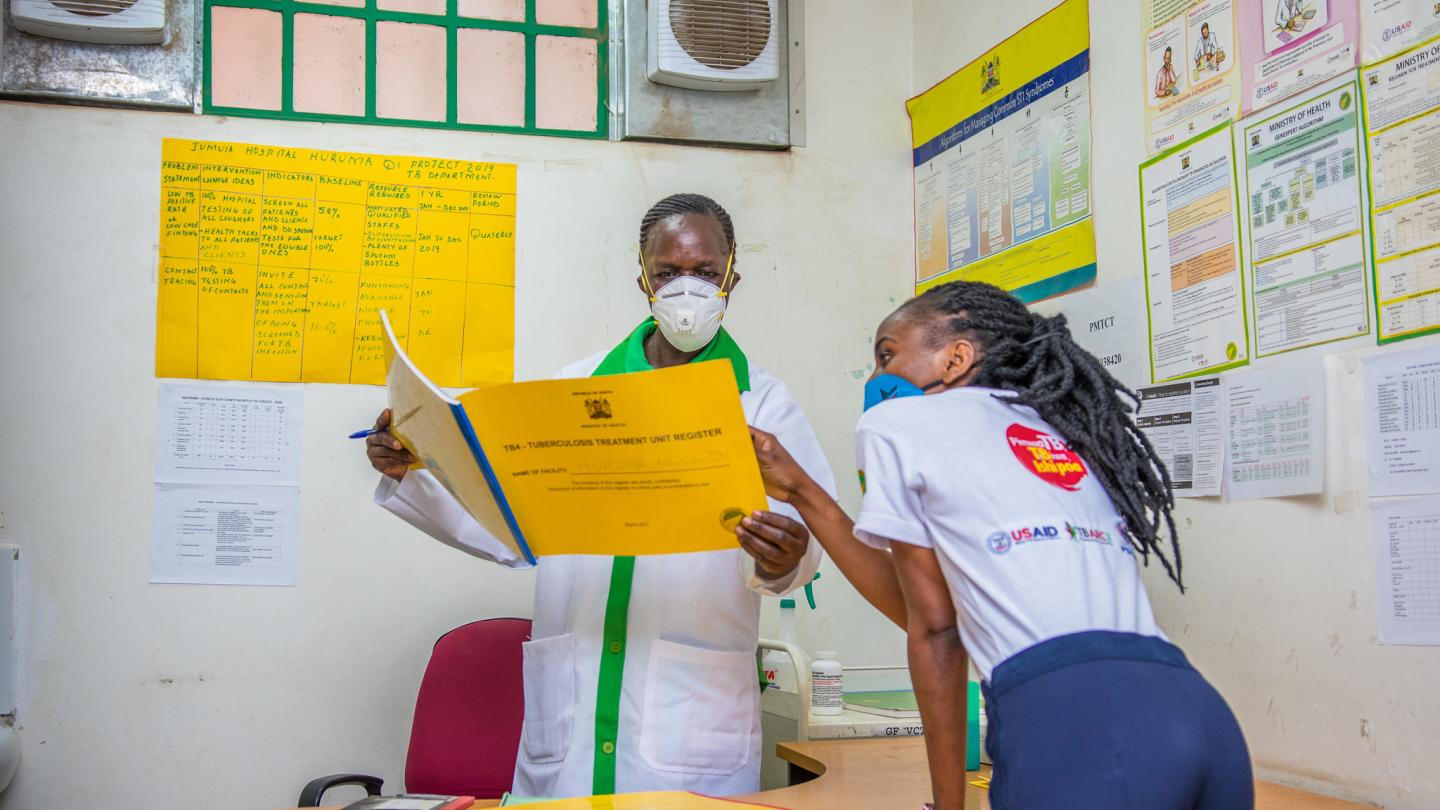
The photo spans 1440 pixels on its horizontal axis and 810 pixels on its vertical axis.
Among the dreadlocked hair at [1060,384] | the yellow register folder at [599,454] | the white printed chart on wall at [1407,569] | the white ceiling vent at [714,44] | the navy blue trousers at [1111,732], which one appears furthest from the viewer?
the white ceiling vent at [714,44]

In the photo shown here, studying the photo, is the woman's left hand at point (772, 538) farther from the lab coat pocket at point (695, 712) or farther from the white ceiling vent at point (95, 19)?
the white ceiling vent at point (95, 19)

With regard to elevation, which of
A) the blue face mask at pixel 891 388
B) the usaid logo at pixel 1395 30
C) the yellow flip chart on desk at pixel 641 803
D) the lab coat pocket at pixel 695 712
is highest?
the usaid logo at pixel 1395 30

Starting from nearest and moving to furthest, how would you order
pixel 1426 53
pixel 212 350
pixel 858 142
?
1. pixel 1426 53
2. pixel 212 350
3. pixel 858 142

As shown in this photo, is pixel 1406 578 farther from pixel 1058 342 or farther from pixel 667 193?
pixel 667 193

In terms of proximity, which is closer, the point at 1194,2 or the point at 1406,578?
the point at 1406,578

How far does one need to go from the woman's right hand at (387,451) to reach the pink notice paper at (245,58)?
1.51 metres

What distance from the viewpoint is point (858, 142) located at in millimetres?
3529

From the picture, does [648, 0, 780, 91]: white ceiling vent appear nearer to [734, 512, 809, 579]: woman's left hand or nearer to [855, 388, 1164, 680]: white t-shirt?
[734, 512, 809, 579]: woman's left hand

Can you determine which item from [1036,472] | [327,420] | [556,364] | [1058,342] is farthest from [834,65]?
[1036,472]

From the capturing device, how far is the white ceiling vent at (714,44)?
3.29 m

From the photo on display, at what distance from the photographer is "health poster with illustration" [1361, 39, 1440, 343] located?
1908 millimetres

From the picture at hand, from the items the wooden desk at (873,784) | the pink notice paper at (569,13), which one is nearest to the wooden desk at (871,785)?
the wooden desk at (873,784)

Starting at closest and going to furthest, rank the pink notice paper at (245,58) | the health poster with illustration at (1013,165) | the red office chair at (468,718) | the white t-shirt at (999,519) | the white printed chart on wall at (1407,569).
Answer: the white t-shirt at (999,519), the white printed chart on wall at (1407,569), the red office chair at (468,718), the health poster with illustration at (1013,165), the pink notice paper at (245,58)

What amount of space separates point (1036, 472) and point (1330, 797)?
1.14m
